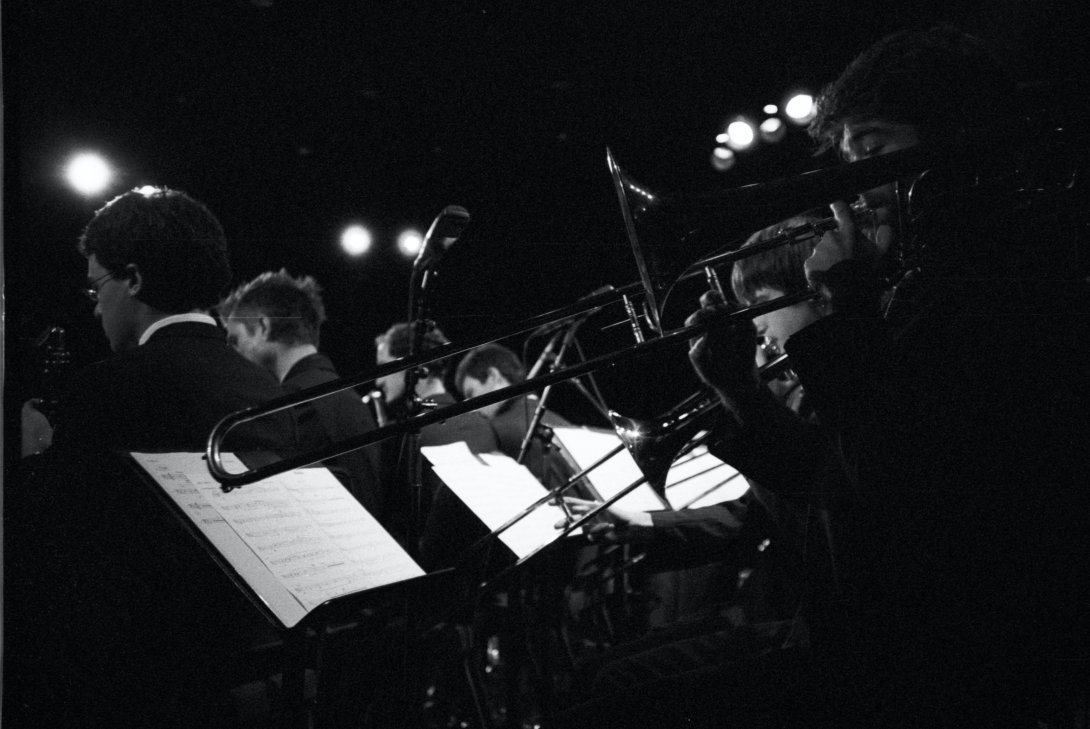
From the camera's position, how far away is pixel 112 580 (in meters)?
1.54

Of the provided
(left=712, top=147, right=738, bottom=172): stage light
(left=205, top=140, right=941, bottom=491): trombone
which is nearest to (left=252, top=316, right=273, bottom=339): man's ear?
(left=205, top=140, right=941, bottom=491): trombone

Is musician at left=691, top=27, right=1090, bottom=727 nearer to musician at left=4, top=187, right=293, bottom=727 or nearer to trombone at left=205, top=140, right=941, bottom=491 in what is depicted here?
trombone at left=205, top=140, right=941, bottom=491

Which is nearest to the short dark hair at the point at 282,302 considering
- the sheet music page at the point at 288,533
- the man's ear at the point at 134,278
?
the man's ear at the point at 134,278

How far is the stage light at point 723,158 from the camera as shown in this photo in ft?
7.73

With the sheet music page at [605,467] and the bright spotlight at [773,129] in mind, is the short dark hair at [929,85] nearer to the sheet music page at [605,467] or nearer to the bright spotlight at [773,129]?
the bright spotlight at [773,129]

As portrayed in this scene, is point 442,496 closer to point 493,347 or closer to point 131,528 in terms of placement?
point 131,528

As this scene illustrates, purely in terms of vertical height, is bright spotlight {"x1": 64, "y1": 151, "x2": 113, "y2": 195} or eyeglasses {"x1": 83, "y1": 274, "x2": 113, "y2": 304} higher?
bright spotlight {"x1": 64, "y1": 151, "x2": 113, "y2": 195}

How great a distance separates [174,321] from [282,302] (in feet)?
2.67

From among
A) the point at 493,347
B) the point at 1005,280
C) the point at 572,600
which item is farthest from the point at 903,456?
the point at 493,347

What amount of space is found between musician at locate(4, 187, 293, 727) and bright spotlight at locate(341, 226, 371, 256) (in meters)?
0.69

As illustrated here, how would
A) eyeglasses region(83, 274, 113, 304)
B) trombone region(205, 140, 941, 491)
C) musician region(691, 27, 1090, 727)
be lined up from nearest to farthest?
musician region(691, 27, 1090, 727), trombone region(205, 140, 941, 491), eyeglasses region(83, 274, 113, 304)

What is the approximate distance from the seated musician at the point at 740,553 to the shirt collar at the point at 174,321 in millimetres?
1089

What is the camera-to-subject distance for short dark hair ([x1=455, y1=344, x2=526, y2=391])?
4.04 meters

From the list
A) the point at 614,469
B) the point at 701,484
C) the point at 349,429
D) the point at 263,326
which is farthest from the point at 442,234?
the point at 701,484
